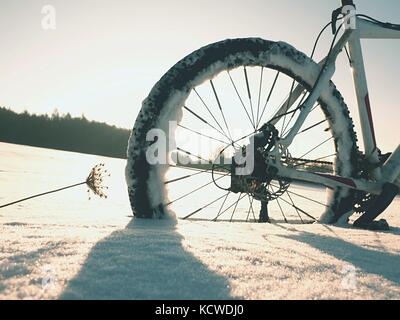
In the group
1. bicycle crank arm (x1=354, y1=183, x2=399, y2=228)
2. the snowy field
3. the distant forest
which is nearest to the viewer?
the snowy field

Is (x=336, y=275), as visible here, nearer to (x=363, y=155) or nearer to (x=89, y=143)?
(x=363, y=155)

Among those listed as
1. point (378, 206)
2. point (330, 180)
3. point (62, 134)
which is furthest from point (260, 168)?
point (62, 134)

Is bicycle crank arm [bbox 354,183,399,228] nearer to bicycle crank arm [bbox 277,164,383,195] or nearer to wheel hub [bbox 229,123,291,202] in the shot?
bicycle crank arm [bbox 277,164,383,195]

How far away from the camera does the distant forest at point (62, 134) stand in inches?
2306

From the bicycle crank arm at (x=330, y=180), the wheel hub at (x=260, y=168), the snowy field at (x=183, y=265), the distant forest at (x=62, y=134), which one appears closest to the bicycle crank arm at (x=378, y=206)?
the bicycle crank arm at (x=330, y=180)

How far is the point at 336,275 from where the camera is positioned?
1358 millimetres

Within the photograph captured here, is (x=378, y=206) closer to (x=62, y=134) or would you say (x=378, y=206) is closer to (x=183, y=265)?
(x=183, y=265)

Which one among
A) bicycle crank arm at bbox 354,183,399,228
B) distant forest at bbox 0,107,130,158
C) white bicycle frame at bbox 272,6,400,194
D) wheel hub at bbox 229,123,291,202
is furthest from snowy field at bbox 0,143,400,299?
distant forest at bbox 0,107,130,158

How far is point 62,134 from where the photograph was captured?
66000 mm

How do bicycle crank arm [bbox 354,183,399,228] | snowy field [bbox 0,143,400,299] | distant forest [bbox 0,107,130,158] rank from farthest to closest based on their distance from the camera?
1. distant forest [bbox 0,107,130,158]
2. bicycle crank arm [bbox 354,183,399,228]
3. snowy field [bbox 0,143,400,299]

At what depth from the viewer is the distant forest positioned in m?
58.6

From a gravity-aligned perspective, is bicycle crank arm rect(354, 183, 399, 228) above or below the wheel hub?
below
